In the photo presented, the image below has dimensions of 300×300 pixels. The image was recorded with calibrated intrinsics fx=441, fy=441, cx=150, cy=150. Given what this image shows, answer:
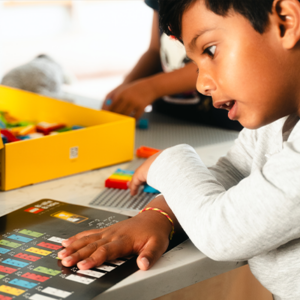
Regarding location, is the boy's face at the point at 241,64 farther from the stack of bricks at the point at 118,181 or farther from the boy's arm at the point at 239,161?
the stack of bricks at the point at 118,181

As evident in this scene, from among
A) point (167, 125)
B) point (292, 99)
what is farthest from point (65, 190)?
point (167, 125)

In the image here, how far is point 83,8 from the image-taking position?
169 inches

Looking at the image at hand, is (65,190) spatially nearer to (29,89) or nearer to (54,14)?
(29,89)

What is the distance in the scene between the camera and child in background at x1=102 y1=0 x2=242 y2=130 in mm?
1181

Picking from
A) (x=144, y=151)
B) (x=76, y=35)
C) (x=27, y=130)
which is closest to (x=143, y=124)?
(x=144, y=151)

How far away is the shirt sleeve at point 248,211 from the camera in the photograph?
0.49 m

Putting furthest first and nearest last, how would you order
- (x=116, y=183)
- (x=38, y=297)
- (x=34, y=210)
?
(x=116, y=183) → (x=34, y=210) → (x=38, y=297)

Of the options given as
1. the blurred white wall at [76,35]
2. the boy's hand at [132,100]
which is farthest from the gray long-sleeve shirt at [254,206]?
the blurred white wall at [76,35]

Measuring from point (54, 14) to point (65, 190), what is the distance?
144 inches

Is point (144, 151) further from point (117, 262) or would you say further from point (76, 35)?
point (76, 35)

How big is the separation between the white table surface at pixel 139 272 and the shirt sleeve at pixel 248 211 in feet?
0.11

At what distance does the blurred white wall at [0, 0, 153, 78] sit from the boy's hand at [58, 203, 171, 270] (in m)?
3.16

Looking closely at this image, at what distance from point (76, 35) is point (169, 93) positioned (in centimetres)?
319

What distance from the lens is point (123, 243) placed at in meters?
0.56
